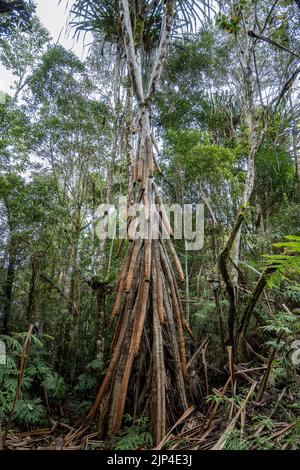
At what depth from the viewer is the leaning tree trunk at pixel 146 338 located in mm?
2148

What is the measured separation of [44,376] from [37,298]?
1.45 metres

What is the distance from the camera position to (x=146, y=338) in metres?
2.42

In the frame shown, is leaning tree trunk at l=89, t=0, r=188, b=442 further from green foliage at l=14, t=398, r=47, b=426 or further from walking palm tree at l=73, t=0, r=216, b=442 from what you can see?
green foliage at l=14, t=398, r=47, b=426

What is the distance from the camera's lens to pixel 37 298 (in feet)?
14.4

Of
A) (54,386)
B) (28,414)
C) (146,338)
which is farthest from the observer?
(54,386)

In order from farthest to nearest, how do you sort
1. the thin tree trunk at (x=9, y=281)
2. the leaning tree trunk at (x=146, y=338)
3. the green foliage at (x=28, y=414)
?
the thin tree trunk at (x=9, y=281) < the green foliage at (x=28, y=414) < the leaning tree trunk at (x=146, y=338)

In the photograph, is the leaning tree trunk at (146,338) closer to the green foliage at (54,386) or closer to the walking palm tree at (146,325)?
the walking palm tree at (146,325)

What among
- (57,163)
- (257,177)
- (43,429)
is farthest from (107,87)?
(43,429)

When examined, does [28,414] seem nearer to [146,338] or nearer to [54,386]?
[54,386]

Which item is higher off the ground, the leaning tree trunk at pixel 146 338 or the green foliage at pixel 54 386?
the leaning tree trunk at pixel 146 338

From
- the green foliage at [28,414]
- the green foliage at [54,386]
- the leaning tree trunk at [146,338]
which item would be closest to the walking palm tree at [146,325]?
the leaning tree trunk at [146,338]

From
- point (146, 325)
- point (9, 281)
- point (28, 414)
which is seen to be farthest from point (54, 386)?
point (9, 281)

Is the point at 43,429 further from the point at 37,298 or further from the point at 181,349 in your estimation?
the point at 37,298

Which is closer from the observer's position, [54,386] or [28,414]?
[28,414]
